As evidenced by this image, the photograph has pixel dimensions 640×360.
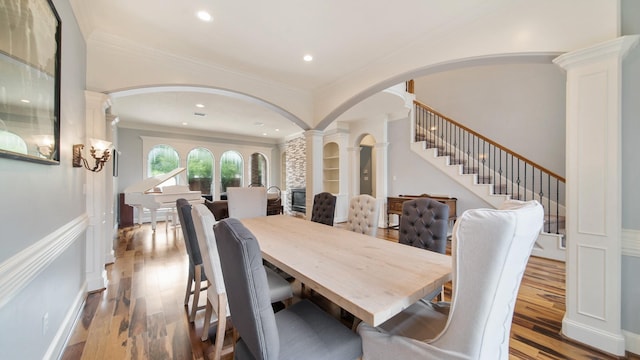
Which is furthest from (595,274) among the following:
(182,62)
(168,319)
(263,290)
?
(182,62)

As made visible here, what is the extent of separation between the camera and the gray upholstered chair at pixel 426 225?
2.03m

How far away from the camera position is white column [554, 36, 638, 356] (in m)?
1.77

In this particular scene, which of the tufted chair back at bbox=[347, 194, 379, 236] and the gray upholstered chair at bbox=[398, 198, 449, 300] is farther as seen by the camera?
the tufted chair back at bbox=[347, 194, 379, 236]

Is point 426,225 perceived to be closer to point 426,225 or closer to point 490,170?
point 426,225

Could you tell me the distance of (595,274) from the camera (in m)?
1.85

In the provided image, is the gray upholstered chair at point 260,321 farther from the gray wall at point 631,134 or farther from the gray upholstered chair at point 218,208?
the gray upholstered chair at point 218,208

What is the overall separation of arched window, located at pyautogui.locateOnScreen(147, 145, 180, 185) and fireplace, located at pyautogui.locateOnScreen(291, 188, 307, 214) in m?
3.64

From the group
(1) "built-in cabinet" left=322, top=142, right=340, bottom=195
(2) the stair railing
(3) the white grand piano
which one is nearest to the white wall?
(2) the stair railing

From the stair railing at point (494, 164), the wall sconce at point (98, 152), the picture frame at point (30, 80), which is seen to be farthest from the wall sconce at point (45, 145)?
the stair railing at point (494, 164)

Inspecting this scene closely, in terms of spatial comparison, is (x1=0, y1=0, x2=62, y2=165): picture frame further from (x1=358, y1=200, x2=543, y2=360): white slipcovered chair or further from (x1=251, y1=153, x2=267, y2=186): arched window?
(x1=251, y1=153, x2=267, y2=186): arched window

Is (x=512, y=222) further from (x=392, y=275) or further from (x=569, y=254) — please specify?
(x=569, y=254)

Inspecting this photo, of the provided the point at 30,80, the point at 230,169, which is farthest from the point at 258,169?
the point at 30,80

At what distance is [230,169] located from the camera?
8664mm

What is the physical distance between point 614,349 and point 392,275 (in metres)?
1.91
